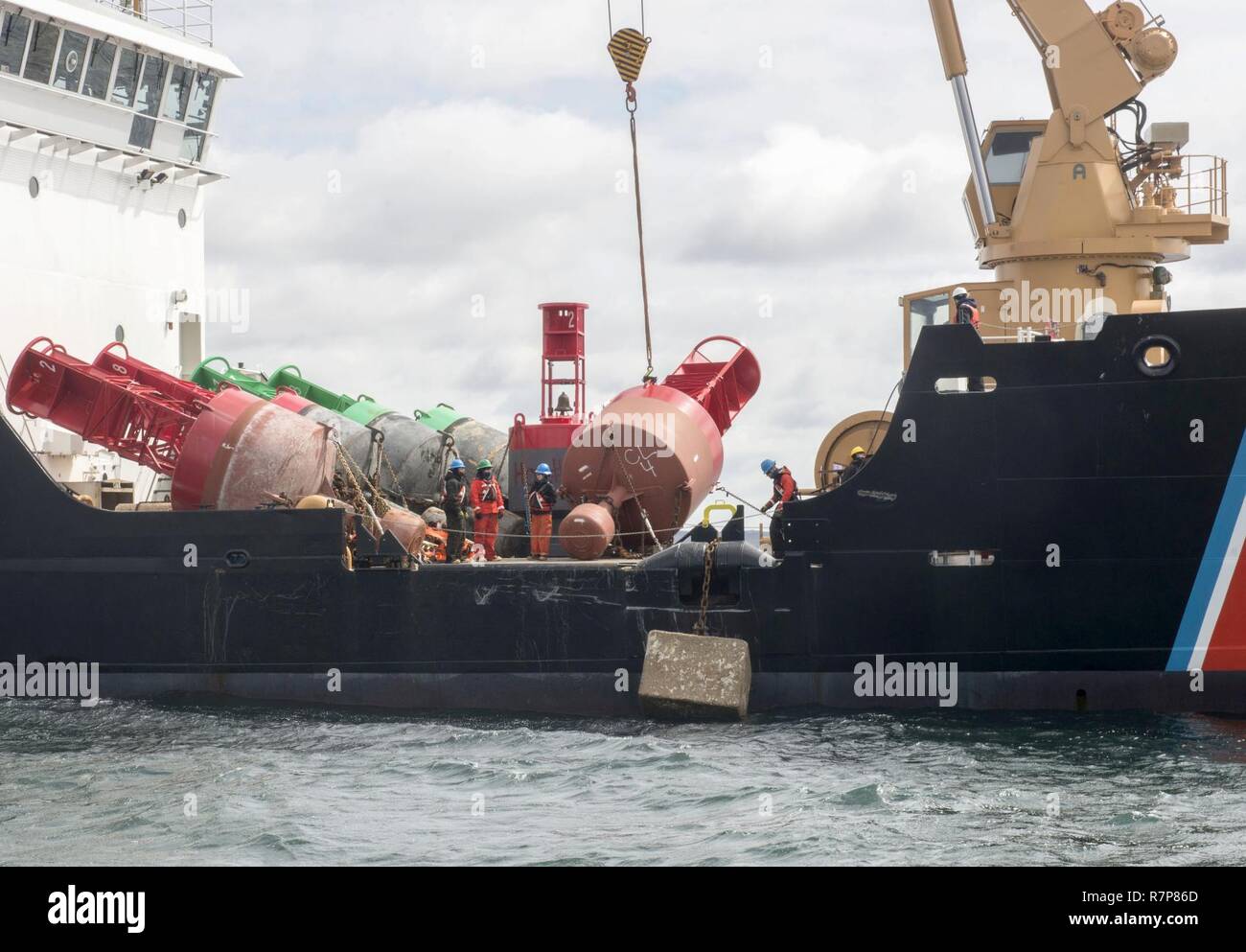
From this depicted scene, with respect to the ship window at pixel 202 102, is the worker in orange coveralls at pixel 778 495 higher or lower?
lower

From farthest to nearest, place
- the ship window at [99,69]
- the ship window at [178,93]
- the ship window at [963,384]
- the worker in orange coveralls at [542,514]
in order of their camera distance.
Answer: the ship window at [178,93]
the ship window at [99,69]
the worker in orange coveralls at [542,514]
the ship window at [963,384]

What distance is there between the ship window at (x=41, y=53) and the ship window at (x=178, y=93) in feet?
6.72

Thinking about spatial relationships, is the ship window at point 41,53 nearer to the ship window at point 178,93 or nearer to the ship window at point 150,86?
the ship window at point 150,86

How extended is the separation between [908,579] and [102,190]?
1238 centimetres

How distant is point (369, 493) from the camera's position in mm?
18672

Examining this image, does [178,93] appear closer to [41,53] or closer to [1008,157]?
[41,53]

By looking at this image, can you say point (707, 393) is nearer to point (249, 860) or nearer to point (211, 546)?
point (211, 546)

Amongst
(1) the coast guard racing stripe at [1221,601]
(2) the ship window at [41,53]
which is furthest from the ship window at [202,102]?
(1) the coast guard racing stripe at [1221,601]

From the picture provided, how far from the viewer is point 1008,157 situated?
18.8m

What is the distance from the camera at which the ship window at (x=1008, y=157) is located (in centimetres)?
1873

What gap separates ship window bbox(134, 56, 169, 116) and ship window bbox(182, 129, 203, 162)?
2.29ft

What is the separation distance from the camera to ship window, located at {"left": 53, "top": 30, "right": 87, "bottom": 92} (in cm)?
2002

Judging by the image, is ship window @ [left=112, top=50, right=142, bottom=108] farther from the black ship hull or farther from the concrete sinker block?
the concrete sinker block
